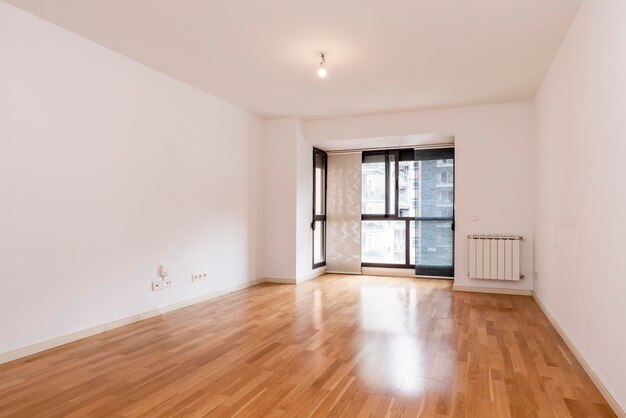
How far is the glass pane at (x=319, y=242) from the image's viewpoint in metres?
7.70

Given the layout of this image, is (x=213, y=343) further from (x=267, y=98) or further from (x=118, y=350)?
(x=267, y=98)

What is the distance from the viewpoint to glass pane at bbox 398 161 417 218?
759cm

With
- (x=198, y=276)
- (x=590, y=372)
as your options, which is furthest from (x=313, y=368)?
(x=198, y=276)

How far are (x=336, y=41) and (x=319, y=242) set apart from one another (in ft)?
14.9

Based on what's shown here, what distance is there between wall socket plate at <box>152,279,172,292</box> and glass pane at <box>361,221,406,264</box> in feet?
13.4

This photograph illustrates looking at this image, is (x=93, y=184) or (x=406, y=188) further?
(x=406, y=188)

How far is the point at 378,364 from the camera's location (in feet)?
10.2

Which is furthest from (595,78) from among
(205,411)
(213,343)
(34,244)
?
(34,244)

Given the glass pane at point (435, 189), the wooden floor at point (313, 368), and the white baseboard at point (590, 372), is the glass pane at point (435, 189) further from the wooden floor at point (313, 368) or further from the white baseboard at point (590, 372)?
the white baseboard at point (590, 372)

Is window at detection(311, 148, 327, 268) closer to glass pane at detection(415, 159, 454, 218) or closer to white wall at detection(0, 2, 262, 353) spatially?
glass pane at detection(415, 159, 454, 218)

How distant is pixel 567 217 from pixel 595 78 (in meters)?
1.30

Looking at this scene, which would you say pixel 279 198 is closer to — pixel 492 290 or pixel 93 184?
pixel 93 184

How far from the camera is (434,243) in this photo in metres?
7.19

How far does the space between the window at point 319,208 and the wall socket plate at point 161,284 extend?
313 cm
